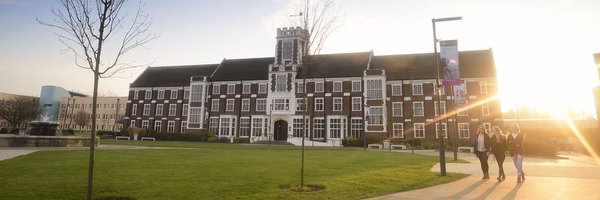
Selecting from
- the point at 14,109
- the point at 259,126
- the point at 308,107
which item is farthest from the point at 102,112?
the point at 308,107

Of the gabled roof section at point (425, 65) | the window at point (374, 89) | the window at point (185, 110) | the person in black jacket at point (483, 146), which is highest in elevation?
the gabled roof section at point (425, 65)

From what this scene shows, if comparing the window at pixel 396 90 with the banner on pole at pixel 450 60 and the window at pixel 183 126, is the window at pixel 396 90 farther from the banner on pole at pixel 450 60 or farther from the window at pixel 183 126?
the window at pixel 183 126

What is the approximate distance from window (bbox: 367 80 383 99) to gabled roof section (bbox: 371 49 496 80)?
275cm

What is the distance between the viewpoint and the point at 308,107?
46.8 meters

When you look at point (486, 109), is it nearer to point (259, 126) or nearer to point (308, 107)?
point (308, 107)

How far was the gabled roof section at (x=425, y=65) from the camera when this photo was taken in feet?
142

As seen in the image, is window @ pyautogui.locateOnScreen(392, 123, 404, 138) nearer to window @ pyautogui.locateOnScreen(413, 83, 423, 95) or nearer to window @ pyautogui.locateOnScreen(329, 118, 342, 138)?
window @ pyautogui.locateOnScreen(413, 83, 423, 95)

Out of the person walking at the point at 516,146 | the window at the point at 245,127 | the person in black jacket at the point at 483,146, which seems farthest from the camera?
the window at the point at 245,127

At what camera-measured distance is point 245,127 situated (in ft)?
161

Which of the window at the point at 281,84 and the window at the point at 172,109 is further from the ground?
the window at the point at 281,84

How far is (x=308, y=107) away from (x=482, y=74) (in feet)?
75.1

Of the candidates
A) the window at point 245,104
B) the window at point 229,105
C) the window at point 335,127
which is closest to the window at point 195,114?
the window at point 229,105

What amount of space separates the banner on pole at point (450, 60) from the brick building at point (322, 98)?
26.3 metres

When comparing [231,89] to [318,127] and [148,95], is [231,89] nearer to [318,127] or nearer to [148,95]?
[318,127]
